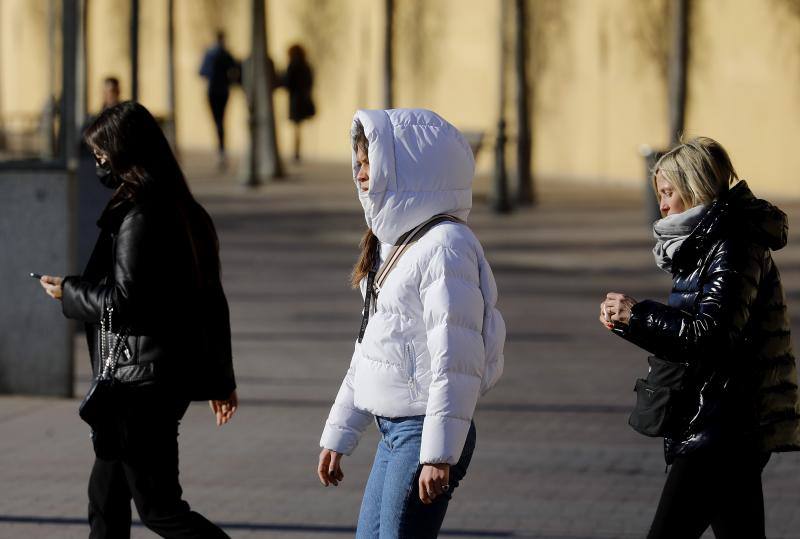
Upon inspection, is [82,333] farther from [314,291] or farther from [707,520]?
[707,520]

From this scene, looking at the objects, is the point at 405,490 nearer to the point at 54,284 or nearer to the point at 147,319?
the point at 147,319

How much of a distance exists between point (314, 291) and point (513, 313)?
2.10 m

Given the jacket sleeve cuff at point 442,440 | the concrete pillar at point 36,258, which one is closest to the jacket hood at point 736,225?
the jacket sleeve cuff at point 442,440

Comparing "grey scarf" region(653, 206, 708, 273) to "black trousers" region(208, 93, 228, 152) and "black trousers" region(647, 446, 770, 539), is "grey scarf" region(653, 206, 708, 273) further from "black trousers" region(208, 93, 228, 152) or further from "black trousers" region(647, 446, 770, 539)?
"black trousers" region(208, 93, 228, 152)

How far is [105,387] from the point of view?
531cm

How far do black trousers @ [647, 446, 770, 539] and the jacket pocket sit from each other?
92 centimetres

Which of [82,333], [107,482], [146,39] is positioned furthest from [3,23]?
[146,39]

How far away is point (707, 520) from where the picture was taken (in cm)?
505

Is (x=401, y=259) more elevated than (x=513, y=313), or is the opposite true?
(x=401, y=259)

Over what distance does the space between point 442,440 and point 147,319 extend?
1.34 meters

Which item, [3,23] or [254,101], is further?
[254,101]

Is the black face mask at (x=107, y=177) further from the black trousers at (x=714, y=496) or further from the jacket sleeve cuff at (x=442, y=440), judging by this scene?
the black trousers at (x=714, y=496)

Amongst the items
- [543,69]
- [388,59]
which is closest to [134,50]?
[388,59]

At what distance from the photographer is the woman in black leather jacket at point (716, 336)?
192 inches
